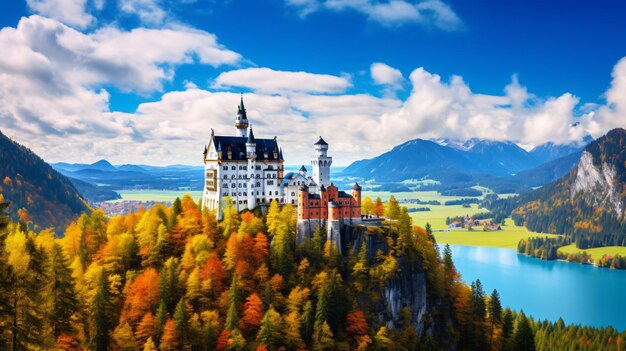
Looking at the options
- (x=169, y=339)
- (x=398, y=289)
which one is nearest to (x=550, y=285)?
(x=398, y=289)

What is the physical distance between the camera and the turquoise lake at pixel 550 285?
99.8 metres

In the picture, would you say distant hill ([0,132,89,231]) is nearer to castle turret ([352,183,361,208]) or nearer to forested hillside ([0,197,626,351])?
forested hillside ([0,197,626,351])

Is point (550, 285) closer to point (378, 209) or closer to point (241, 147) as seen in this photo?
point (378, 209)

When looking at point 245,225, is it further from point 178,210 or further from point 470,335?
point 470,335

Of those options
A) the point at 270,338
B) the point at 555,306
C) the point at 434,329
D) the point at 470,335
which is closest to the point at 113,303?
the point at 270,338

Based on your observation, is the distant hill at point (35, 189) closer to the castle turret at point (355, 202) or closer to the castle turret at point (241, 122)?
the castle turret at point (241, 122)

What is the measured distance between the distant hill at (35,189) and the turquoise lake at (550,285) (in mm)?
116124

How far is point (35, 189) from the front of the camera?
15250cm

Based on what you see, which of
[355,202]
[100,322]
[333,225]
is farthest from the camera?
[355,202]

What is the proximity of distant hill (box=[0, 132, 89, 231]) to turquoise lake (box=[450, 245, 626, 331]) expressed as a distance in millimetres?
116124

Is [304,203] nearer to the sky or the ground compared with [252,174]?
nearer to the ground

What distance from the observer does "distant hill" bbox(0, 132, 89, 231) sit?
468 ft

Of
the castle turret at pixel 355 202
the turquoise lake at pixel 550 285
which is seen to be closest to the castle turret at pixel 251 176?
the castle turret at pixel 355 202

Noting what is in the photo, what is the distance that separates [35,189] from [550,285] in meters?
148
